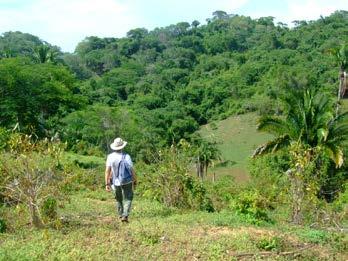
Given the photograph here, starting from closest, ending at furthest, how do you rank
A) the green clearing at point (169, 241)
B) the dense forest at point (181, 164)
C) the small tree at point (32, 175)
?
the green clearing at point (169, 241)
the dense forest at point (181, 164)
the small tree at point (32, 175)

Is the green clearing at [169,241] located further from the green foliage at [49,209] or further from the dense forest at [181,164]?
the green foliage at [49,209]

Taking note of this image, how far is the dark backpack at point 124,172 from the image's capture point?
30.2 feet

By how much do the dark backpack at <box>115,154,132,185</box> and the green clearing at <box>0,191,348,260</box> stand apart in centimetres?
71

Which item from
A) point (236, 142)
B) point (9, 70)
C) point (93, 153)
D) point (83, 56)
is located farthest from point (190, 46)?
point (9, 70)

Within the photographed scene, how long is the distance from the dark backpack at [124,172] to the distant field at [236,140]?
28.7 metres

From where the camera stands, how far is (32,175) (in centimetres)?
840

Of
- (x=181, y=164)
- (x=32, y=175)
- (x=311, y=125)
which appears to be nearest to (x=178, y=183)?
(x=181, y=164)

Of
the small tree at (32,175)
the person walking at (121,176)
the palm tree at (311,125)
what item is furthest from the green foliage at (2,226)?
the palm tree at (311,125)

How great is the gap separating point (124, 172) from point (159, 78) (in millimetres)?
64327

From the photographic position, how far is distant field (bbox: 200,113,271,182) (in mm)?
42719

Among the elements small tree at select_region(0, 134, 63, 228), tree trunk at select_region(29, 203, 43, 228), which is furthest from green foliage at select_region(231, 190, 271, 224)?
tree trunk at select_region(29, 203, 43, 228)

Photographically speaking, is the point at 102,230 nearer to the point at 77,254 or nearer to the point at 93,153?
the point at 77,254

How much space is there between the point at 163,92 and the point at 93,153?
34.7 metres

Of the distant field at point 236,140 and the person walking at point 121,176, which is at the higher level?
the person walking at point 121,176
